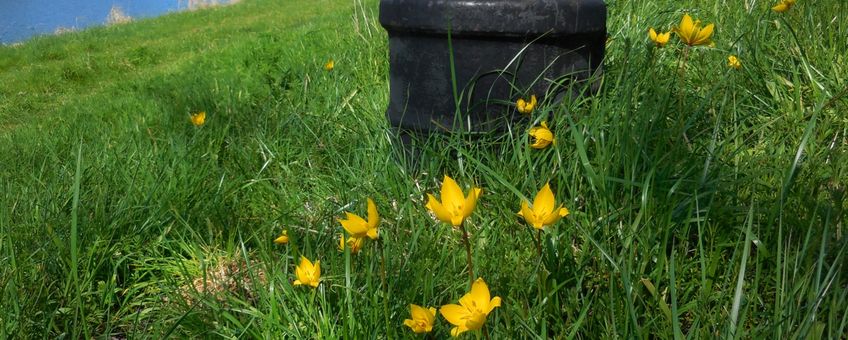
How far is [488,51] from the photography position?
2402 millimetres

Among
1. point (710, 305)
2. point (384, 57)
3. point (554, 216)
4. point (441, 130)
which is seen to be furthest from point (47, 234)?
point (384, 57)

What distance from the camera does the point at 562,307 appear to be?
1.57m

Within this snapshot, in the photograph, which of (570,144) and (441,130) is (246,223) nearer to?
(441,130)

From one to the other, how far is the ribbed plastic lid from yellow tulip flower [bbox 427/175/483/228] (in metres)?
1.16

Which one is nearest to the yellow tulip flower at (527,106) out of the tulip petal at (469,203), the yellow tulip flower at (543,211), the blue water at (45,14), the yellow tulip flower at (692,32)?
the yellow tulip flower at (692,32)

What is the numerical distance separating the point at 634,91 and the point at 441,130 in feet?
2.14

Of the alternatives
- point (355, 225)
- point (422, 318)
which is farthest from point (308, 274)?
point (422, 318)

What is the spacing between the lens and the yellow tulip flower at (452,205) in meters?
1.15

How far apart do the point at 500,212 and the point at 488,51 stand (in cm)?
68

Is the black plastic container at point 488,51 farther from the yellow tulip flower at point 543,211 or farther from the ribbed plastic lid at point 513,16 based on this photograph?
the yellow tulip flower at point 543,211

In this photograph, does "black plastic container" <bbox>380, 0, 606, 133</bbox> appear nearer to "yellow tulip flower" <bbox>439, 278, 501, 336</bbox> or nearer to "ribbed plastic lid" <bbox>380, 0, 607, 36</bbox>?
"ribbed plastic lid" <bbox>380, 0, 607, 36</bbox>

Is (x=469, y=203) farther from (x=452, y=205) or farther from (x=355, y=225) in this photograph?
(x=355, y=225)

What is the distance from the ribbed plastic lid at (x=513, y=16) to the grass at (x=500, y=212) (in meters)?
0.20

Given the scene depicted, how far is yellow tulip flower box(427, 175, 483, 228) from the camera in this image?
115 cm
